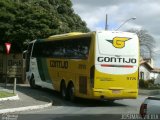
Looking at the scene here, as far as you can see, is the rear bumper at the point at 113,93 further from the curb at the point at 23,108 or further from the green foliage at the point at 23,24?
the green foliage at the point at 23,24

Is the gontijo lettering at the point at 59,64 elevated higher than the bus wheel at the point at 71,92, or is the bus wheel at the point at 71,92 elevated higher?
the gontijo lettering at the point at 59,64

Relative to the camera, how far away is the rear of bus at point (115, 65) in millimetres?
20531

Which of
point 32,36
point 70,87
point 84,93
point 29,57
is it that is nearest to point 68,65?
point 70,87

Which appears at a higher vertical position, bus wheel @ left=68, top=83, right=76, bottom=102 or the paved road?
bus wheel @ left=68, top=83, right=76, bottom=102

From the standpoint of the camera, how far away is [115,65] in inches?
818

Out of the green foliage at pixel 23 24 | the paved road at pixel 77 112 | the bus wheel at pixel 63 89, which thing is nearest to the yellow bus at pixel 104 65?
the paved road at pixel 77 112

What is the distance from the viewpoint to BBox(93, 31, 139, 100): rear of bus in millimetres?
20531

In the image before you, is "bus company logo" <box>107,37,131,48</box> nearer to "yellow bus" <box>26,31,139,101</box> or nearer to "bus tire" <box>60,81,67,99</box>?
"yellow bus" <box>26,31,139,101</box>

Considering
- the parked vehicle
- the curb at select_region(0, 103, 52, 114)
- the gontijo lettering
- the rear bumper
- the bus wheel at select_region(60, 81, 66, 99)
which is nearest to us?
the parked vehicle

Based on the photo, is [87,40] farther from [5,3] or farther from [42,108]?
[5,3]

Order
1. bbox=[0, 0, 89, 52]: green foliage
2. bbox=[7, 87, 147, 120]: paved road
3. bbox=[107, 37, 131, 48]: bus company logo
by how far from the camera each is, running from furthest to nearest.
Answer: bbox=[0, 0, 89, 52]: green foliage → bbox=[107, 37, 131, 48]: bus company logo → bbox=[7, 87, 147, 120]: paved road

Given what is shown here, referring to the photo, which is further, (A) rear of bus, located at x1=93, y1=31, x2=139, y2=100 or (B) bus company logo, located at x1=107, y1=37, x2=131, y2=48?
(B) bus company logo, located at x1=107, y1=37, x2=131, y2=48

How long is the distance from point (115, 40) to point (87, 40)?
1322mm

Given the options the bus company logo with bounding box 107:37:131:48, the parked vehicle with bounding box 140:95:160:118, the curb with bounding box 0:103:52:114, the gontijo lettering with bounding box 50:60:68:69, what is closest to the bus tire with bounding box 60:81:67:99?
the gontijo lettering with bounding box 50:60:68:69
